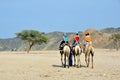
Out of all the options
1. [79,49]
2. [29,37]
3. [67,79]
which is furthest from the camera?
[29,37]

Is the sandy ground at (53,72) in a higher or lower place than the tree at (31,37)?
lower

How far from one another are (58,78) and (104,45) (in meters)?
127

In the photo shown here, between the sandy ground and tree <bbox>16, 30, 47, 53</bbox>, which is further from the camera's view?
tree <bbox>16, 30, 47, 53</bbox>

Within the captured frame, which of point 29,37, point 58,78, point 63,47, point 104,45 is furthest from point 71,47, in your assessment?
point 104,45

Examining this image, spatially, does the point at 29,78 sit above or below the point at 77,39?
below

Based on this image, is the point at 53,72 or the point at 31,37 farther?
the point at 31,37

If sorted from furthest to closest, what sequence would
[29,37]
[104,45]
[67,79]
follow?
[104,45] → [29,37] → [67,79]

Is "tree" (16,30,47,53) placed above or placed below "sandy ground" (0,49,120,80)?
above

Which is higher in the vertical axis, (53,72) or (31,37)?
(31,37)

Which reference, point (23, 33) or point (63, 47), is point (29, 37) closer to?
point (23, 33)

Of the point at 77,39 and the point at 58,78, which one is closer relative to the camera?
the point at 58,78

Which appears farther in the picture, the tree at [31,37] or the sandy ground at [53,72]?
the tree at [31,37]

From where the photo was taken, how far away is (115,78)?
686 inches

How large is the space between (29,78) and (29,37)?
6931cm
